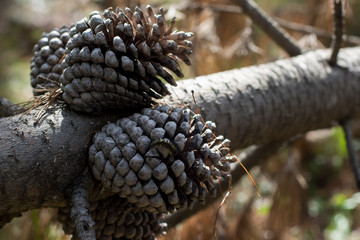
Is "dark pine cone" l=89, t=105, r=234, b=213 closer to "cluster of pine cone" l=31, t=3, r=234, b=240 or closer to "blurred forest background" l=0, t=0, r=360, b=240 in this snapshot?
"cluster of pine cone" l=31, t=3, r=234, b=240

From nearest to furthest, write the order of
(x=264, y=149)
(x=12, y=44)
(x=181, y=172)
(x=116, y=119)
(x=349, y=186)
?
1. (x=181, y=172)
2. (x=116, y=119)
3. (x=264, y=149)
4. (x=349, y=186)
5. (x=12, y=44)

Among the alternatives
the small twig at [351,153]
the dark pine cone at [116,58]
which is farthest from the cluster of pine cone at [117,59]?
the small twig at [351,153]

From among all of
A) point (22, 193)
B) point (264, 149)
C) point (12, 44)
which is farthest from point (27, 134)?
point (12, 44)

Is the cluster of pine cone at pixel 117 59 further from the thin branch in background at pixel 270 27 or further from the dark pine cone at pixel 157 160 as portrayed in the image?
the thin branch in background at pixel 270 27

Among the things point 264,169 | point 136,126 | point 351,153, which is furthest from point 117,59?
point 264,169

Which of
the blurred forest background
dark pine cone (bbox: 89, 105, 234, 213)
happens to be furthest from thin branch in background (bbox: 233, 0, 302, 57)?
dark pine cone (bbox: 89, 105, 234, 213)

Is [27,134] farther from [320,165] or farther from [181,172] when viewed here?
[320,165]
